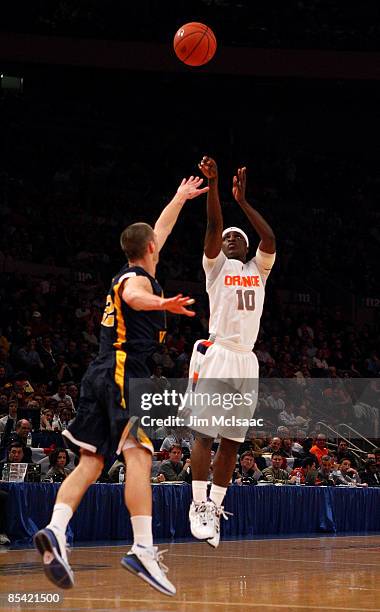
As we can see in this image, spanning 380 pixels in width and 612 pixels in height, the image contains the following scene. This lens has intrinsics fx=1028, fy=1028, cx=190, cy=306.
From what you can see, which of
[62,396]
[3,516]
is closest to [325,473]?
[62,396]

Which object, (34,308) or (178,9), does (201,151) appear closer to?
(178,9)

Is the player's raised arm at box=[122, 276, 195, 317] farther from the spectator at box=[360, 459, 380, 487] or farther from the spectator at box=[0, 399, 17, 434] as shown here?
the spectator at box=[360, 459, 380, 487]

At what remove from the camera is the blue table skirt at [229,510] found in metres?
12.6

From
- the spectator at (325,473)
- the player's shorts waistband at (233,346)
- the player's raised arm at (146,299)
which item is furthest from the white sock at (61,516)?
the spectator at (325,473)

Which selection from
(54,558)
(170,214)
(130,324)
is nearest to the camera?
(54,558)

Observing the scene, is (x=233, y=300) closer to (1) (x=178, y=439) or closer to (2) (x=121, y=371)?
(2) (x=121, y=371)

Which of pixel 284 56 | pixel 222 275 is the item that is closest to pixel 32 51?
pixel 284 56

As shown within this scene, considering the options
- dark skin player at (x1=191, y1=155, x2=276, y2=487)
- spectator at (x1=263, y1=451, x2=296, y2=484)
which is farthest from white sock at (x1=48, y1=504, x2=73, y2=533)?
spectator at (x1=263, y1=451, x2=296, y2=484)

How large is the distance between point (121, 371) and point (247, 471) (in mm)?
9643

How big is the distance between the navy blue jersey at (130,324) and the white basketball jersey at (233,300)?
5.00ft

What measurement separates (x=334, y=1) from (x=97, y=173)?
24.8 feet

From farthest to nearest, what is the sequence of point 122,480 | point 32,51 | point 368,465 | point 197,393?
point 32,51 → point 368,465 → point 122,480 → point 197,393

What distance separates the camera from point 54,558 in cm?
570

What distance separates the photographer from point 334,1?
26.4 m
